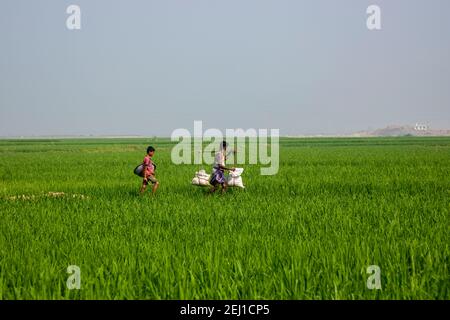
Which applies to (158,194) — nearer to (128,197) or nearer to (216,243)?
(128,197)

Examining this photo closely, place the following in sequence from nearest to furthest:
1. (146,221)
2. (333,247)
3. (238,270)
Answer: (238,270) < (333,247) < (146,221)

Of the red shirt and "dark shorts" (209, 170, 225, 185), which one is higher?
the red shirt

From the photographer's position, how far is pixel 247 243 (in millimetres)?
4035

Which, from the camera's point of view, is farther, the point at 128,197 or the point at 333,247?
the point at 128,197

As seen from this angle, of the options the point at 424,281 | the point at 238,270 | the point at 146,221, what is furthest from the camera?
the point at 146,221

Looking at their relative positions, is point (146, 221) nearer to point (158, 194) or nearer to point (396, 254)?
point (158, 194)

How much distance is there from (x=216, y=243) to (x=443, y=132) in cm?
17379

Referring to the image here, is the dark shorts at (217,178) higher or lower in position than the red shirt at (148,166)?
lower

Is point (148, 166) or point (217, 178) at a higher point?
point (148, 166)

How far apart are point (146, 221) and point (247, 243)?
200cm

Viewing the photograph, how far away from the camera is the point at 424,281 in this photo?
9.37 feet
